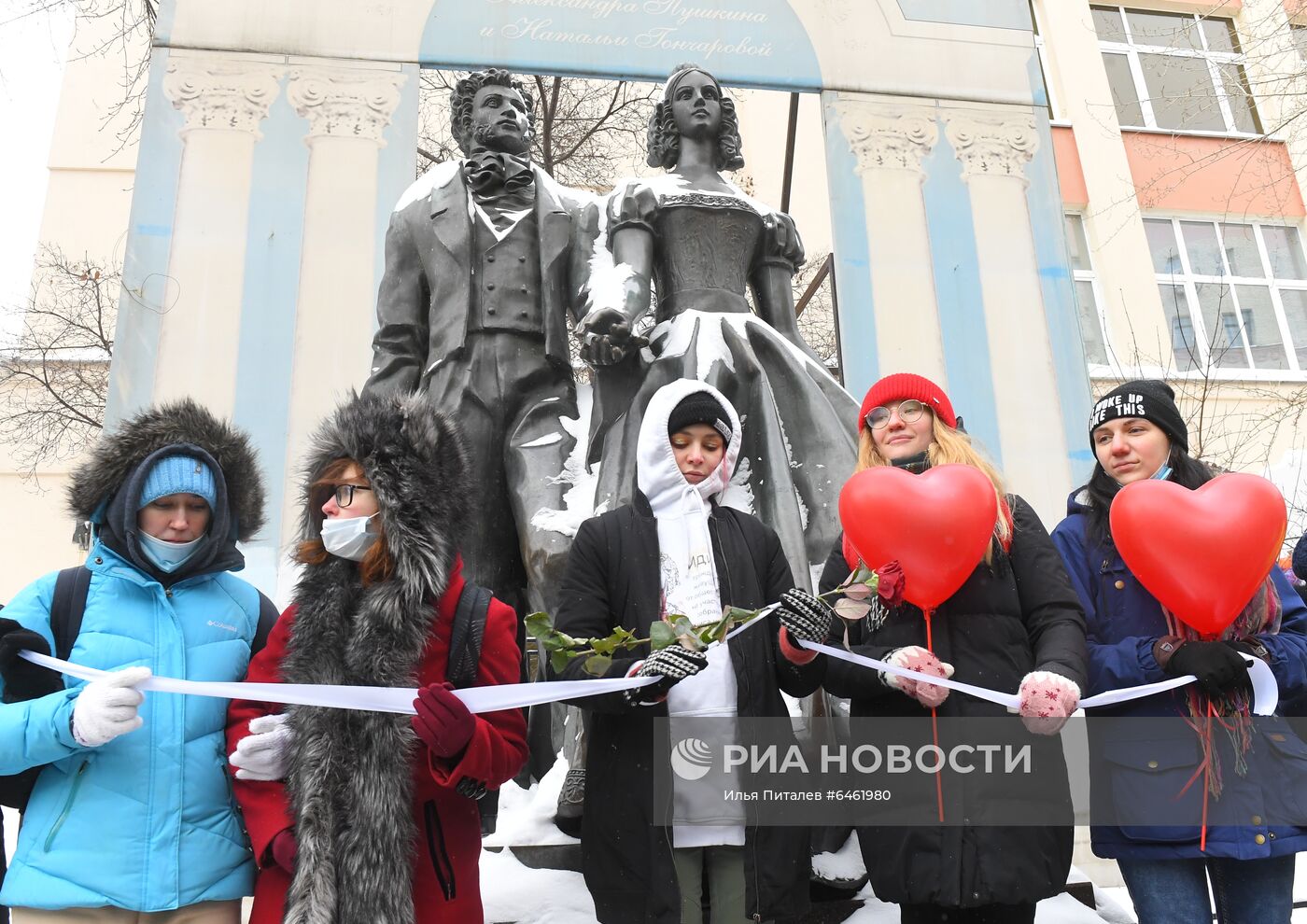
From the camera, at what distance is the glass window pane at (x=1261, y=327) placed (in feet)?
44.2

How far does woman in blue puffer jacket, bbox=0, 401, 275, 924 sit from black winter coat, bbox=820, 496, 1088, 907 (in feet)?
4.38

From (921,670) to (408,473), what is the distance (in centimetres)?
117

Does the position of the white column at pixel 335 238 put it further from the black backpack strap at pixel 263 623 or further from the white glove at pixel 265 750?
the white glove at pixel 265 750

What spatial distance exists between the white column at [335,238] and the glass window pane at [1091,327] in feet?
29.6

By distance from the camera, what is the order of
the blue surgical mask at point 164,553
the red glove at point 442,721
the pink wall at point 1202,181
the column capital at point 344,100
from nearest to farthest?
1. the red glove at point 442,721
2. the blue surgical mask at point 164,553
3. the column capital at point 344,100
4. the pink wall at point 1202,181

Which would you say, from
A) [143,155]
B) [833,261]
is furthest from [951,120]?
[143,155]

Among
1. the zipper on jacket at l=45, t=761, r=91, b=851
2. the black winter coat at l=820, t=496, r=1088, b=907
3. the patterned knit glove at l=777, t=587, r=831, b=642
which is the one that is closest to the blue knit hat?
the zipper on jacket at l=45, t=761, r=91, b=851

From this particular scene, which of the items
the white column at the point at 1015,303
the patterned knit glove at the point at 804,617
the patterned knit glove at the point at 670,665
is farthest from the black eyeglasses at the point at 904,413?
the white column at the point at 1015,303

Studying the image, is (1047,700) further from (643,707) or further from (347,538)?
(347,538)

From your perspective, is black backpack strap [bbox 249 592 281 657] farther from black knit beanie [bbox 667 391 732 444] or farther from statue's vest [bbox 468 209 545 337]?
statue's vest [bbox 468 209 545 337]

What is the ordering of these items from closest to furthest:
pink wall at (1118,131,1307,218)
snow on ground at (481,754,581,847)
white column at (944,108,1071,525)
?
snow on ground at (481,754,581,847) → white column at (944,108,1071,525) → pink wall at (1118,131,1307,218)

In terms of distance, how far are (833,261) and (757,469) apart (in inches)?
139

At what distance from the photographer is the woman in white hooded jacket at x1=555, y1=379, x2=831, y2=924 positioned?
7.40ft

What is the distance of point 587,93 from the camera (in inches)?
472
